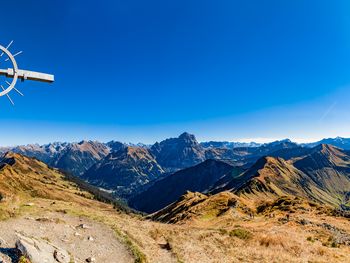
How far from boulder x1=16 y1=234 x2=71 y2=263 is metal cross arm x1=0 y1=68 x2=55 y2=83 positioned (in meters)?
11.6

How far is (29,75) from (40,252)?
40.7 ft

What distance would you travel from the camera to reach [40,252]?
A: 19.9 m

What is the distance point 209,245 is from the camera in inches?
1270

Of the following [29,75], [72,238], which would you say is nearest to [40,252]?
[72,238]

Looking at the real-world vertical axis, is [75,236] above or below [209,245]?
above

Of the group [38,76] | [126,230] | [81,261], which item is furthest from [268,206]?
[38,76]

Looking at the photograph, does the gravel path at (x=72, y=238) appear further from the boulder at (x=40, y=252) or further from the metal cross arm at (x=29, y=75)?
the metal cross arm at (x=29, y=75)

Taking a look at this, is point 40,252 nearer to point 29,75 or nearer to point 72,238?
point 72,238

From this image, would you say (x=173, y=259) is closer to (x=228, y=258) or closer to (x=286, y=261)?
(x=228, y=258)

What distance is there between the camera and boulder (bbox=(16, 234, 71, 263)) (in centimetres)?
1897

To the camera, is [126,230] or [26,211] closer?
[126,230]

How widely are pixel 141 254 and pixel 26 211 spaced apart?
18485 millimetres

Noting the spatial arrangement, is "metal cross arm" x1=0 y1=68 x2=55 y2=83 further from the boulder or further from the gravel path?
the gravel path

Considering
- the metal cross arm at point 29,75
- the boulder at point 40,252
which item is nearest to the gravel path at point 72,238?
the boulder at point 40,252
